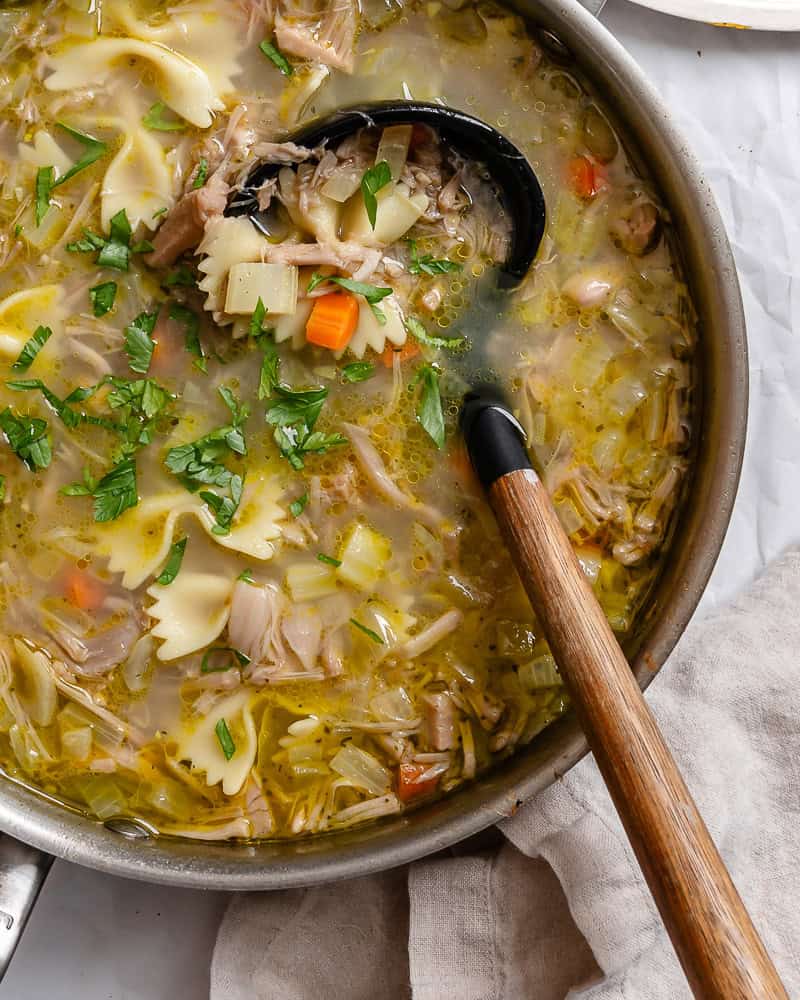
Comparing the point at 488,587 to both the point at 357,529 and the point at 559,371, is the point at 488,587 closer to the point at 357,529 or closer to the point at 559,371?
the point at 357,529

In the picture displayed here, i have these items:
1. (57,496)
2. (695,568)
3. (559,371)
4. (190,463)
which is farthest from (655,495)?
(57,496)

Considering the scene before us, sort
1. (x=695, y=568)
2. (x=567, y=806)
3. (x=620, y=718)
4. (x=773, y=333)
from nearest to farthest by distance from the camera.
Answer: (x=620, y=718) → (x=695, y=568) → (x=567, y=806) → (x=773, y=333)

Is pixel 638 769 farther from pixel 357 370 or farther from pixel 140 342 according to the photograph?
pixel 140 342

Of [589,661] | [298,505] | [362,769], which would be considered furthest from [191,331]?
[589,661]

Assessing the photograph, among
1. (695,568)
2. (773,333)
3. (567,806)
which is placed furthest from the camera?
(773,333)

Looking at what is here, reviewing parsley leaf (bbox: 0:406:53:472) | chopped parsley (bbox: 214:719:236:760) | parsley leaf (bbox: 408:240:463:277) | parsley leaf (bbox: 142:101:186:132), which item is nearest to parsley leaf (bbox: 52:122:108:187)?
parsley leaf (bbox: 142:101:186:132)

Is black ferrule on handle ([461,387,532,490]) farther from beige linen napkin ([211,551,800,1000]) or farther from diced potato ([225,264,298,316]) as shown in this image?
beige linen napkin ([211,551,800,1000])
